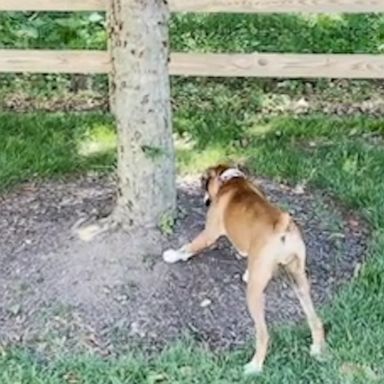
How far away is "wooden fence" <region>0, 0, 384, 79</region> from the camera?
7.66m

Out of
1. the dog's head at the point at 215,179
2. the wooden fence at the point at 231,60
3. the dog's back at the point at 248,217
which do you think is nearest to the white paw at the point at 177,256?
the dog's head at the point at 215,179

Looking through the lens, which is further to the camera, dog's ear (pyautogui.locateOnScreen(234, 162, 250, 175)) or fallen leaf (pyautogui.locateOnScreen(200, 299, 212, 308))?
dog's ear (pyautogui.locateOnScreen(234, 162, 250, 175))

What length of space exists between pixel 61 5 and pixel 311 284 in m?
3.19

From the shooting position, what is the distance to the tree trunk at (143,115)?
5.14m

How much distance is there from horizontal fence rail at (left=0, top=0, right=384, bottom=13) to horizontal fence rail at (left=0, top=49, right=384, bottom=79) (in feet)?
0.95

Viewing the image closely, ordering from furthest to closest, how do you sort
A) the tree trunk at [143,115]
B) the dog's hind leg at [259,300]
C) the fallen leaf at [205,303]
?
the tree trunk at [143,115] < the fallen leaf at [205,303] < the dog's hind leg at [259,300]

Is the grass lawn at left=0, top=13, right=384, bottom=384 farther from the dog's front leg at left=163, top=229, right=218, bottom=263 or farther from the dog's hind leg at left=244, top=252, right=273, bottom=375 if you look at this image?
the dog's front leg at left=163, top=229, right=218, bottom=263

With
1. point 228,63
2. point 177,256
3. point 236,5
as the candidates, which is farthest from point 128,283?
point 236,5

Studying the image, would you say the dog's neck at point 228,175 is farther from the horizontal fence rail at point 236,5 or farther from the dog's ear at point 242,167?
the horizontal fence rail at point 236,5

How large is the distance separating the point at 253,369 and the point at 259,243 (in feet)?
1.54

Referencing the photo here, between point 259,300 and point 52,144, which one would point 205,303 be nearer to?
point 259,300

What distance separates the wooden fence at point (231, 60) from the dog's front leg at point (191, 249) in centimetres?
263

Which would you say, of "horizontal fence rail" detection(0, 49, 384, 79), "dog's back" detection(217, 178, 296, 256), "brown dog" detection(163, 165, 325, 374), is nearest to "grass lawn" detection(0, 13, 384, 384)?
"brown dog" detection(163, 165, 325, 374)

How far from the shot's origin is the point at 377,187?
20.3 feet
